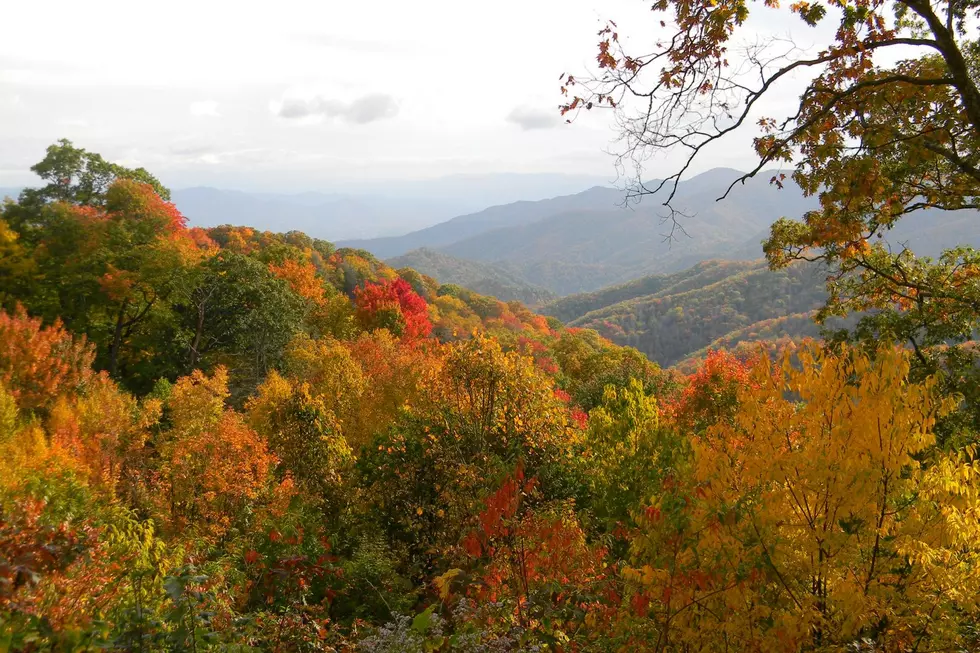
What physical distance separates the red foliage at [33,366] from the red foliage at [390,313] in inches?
867

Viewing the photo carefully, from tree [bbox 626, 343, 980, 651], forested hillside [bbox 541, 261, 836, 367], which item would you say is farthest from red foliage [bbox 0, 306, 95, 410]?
forested hillside [bbox 541, 261, 836, 367]

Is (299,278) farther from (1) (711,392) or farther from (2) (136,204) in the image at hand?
(1) (711,392)

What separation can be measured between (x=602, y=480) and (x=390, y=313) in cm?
3112

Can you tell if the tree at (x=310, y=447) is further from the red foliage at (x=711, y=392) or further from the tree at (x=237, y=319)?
the tree at (x=237, y=319)

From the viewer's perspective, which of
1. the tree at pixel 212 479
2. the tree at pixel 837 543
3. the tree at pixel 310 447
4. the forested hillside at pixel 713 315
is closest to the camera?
the tree at pixel 837 543

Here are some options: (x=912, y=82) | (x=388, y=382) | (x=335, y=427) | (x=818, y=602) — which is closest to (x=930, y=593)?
(x=818, y=602)

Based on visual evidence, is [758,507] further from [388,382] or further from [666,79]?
[388,382]

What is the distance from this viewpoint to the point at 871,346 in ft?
30.8

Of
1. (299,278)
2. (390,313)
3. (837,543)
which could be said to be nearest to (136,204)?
(299,278)

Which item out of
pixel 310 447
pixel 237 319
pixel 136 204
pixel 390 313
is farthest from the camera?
pixel 390 313

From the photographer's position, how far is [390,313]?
1672 inches

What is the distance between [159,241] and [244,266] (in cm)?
443

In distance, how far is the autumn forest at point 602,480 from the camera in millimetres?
5090

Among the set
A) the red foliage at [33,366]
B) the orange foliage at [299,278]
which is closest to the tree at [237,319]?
the red foliage at [33,366]
